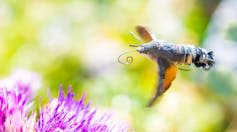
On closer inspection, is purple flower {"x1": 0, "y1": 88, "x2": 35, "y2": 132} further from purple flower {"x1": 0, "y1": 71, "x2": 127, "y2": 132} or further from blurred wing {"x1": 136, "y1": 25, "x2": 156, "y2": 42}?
blurred wing {"x1": 136, "y1": 25, "x2": 156, "y2": 42}

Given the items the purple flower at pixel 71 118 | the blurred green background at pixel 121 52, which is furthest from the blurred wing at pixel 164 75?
the blurred green background at pixel 121 52

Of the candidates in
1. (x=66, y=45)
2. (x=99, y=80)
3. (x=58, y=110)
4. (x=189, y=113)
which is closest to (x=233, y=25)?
(x=189, y=113)

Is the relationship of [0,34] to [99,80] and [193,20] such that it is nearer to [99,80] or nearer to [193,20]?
[99,80]

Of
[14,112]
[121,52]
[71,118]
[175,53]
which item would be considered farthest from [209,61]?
[121,52]

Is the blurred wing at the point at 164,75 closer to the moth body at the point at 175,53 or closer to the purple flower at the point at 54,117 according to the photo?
the moth body at the point at 175,53

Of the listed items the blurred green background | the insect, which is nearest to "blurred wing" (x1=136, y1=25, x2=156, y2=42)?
the insect
